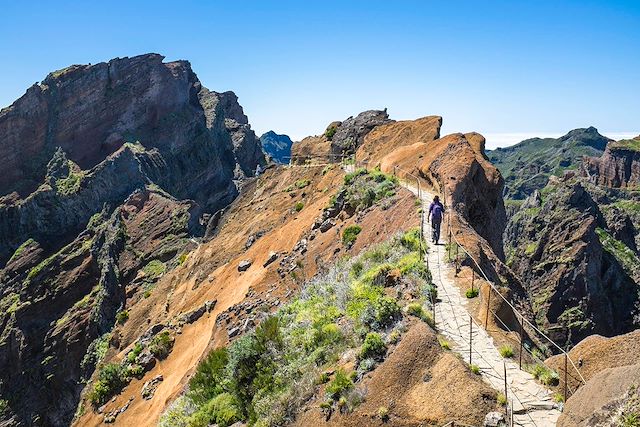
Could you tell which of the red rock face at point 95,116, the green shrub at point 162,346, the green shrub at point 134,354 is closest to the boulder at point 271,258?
the green shrub at point 162,346

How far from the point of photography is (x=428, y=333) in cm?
1439

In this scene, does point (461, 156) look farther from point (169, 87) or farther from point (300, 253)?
point (169, 87)

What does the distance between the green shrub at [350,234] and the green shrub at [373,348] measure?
47.0 feet

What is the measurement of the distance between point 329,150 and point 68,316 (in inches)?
1601

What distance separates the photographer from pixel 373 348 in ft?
48.4

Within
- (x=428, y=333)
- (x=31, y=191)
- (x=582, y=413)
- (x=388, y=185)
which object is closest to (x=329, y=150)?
(x=388, y=185)

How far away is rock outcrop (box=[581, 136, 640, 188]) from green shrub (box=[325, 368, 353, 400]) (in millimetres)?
193356

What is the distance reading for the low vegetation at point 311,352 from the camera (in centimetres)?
1514

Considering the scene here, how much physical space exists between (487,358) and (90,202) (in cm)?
9595

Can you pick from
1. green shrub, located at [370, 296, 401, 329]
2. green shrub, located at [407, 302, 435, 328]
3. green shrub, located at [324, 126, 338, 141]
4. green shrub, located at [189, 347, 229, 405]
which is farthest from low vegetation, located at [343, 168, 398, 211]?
green shrub, located at [324, 126, 338, 141]

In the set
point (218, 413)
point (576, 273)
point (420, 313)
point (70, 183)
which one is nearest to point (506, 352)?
point (420, 313)

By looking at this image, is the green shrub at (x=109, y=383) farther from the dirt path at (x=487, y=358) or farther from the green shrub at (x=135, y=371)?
the dirt path at (x=487, y=358)

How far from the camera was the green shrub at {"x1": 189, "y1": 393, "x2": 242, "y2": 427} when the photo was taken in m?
17.9

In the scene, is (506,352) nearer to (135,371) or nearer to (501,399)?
(501,399)
